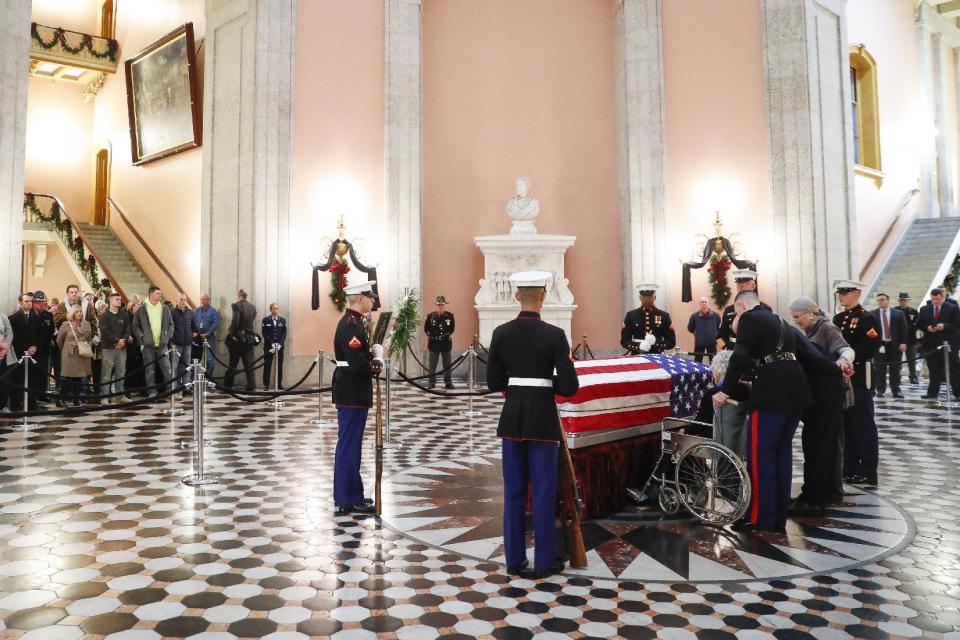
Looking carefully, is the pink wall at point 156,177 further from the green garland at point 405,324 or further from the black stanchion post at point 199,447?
the black stanchion post at point 199,447

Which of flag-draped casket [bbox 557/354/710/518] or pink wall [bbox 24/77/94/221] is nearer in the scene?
flag-draped casket [bbox 557/354/710/518]

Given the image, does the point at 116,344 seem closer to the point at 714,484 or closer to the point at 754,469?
the point at 714,484

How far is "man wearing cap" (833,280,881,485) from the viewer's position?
5930 millimetres

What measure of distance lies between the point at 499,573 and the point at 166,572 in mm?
1809

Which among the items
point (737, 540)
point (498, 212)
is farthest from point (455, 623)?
point (498, 212)

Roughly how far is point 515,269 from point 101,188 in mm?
13416

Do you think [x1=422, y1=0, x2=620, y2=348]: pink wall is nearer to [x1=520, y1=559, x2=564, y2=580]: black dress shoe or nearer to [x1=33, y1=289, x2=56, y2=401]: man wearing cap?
[x1=33, y1=289, x2=56, y2=401]: man wearing cap

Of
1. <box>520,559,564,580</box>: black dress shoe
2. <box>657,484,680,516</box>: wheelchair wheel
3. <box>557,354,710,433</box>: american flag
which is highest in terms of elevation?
<box>557,354,710,433</box>: american flag

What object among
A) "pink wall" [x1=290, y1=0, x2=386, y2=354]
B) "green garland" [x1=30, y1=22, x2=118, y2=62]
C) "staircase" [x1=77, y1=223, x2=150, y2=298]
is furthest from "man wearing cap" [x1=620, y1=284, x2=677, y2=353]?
"green garland" [x1=30, y1=22, x2=118, y2=62]

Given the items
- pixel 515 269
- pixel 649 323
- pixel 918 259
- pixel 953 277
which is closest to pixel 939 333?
pixel 649 323

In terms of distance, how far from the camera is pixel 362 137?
13.9 metres

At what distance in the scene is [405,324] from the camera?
13.0m

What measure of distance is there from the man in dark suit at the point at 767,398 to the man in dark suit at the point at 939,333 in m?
7.96

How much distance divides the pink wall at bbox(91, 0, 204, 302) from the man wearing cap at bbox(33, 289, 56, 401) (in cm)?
511
